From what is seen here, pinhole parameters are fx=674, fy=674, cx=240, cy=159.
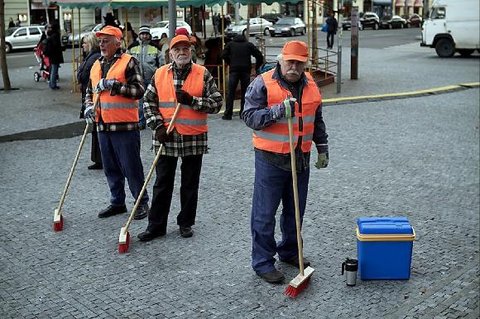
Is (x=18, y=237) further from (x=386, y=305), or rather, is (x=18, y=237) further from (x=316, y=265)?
(x=386, y=305)

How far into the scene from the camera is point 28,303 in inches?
201

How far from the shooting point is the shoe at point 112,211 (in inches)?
283

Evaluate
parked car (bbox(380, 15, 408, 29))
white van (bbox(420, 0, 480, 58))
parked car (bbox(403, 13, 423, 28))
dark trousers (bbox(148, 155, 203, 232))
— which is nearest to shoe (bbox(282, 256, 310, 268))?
dark trousers (bbox(148, 155, 203, 232))

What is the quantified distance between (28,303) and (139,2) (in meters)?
12.0

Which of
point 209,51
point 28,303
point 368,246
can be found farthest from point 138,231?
point 209,51

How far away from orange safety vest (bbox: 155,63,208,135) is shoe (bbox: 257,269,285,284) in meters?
1.54

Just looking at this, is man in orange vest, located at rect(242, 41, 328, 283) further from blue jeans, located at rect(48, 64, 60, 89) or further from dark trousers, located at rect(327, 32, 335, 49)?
dark trousers, located at rect(327, 32, 335, 49)

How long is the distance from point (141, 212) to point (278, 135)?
2356 mm

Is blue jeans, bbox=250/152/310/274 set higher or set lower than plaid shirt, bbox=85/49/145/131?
lower

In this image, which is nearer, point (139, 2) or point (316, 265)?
point (316, 265)

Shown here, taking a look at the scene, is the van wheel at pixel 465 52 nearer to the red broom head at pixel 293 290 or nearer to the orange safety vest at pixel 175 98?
the orange safety vest at pixel 175 98

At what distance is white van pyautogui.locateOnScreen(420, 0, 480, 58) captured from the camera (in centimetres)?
2833

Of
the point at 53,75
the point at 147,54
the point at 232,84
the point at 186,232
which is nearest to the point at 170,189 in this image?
the point at 186,232

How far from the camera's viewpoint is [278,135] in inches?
211
